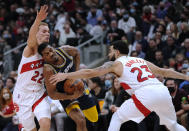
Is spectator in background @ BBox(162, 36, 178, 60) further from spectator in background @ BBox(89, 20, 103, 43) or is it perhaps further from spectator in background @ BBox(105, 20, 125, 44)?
spectator in background @ BBox(89, 20, 103, 43)

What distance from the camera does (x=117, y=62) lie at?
555 centimetres

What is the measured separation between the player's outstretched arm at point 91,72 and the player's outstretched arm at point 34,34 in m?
0.60

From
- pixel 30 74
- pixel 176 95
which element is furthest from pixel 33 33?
pixel 176 95

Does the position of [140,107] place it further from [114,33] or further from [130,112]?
[114,33]

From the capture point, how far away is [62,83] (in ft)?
20.7

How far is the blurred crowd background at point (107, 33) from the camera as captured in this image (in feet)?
26.5

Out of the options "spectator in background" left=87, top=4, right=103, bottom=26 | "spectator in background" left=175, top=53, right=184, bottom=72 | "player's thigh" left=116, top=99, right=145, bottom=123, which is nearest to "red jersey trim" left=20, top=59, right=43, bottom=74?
"player's thigh" left=116, top=99, right=145, bottom=123

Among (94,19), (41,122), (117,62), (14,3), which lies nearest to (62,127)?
(41,122)

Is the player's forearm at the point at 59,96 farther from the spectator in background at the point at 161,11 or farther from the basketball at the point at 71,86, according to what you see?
the spectator in background at the point at 161,11

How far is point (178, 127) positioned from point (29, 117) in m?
2.40

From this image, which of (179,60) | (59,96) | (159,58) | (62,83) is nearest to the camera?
(59,96)

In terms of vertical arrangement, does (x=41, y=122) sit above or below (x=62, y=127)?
above

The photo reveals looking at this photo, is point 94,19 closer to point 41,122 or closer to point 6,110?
point 6,110

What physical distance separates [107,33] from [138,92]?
22.8 ft
